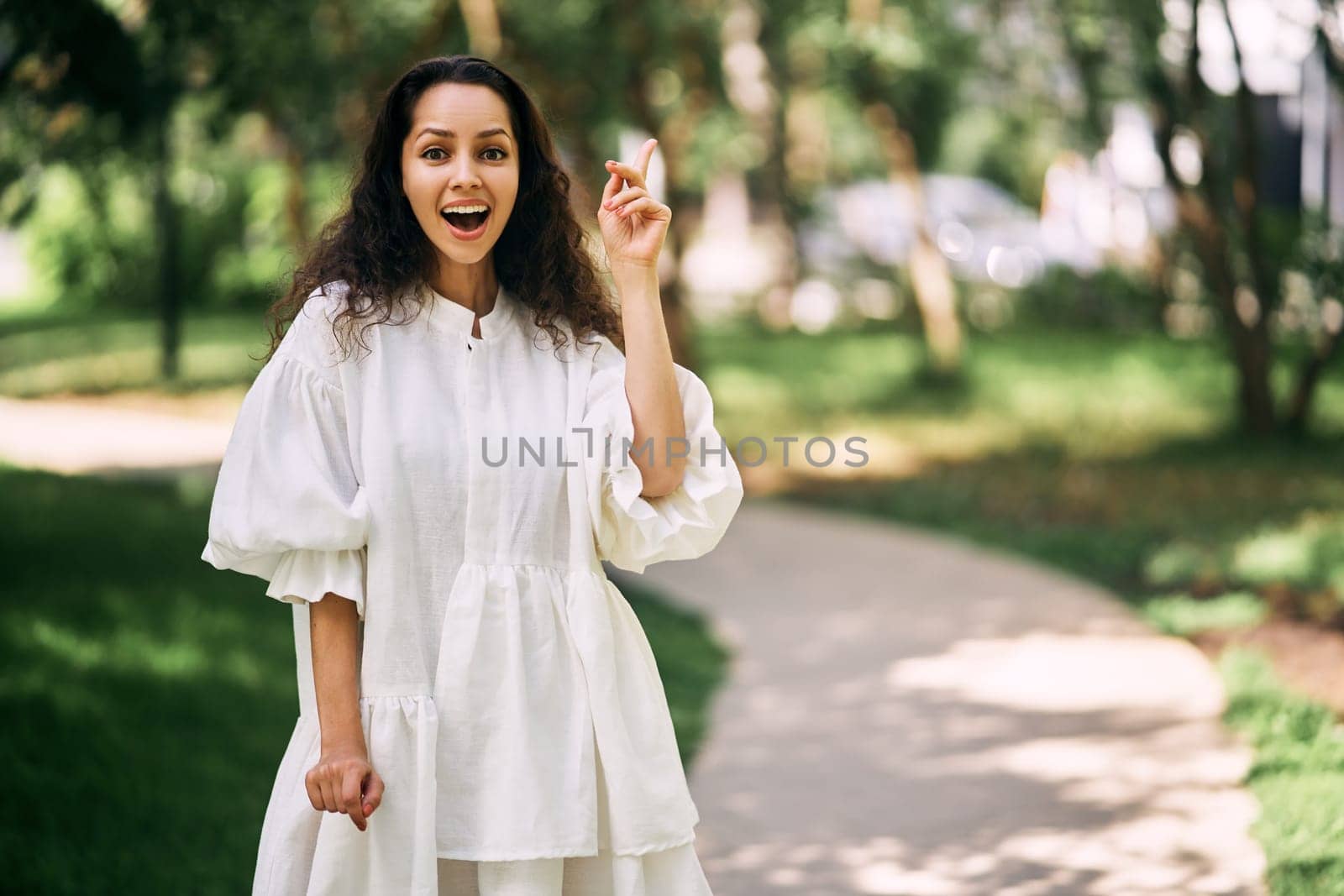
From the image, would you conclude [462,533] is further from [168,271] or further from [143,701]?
[168,271]

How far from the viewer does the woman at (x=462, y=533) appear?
7.56 feet

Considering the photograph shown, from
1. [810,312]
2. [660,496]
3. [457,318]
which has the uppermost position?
[810,312]

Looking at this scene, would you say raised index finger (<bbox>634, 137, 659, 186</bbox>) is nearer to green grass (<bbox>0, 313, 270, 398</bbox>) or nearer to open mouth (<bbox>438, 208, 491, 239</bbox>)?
open mouth (<bbox>438, 208, 491, 239</bbox>)

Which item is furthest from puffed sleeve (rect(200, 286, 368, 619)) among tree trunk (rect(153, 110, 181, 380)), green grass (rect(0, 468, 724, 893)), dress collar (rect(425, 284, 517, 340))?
tree trunk (rect(153, 110, 181, 380))

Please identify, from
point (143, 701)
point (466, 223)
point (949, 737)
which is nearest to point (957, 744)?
point (949, 737)

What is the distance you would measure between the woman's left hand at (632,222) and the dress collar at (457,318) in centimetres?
21

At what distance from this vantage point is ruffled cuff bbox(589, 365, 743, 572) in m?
2.38

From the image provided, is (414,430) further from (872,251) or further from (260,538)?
(872,251)

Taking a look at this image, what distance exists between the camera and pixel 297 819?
2.37 metres

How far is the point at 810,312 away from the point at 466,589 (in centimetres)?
2063

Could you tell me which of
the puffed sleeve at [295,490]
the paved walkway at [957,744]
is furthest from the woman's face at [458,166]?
the paved walkway at [957,744]

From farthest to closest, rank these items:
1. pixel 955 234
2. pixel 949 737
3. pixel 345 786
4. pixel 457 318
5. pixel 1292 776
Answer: pixel 955 234
pixel 949 737
pixel 1292 776
pixel 457 318
pixel 345 786

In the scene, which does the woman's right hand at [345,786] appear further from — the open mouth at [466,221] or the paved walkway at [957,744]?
the paved walkway at [957,744]

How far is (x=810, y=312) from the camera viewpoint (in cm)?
2273
